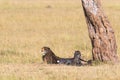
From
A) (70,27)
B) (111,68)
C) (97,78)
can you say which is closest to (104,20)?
(111,68)

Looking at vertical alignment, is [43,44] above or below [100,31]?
above

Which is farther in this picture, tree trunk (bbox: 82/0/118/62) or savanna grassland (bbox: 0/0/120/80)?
tree trunk (bbox: 82/0/118/62)

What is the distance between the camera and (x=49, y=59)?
39.6ft

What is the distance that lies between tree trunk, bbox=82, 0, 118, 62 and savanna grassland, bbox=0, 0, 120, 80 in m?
0.55

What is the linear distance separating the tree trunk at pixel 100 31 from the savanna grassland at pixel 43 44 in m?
0.55

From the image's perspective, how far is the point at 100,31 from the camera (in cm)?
1173

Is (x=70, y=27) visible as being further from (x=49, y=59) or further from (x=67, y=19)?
(x=49, y=59)

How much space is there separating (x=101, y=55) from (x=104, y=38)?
1.20 ft

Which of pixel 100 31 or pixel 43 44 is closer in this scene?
pixel 100 31

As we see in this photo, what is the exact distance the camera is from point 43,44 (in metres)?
17.0

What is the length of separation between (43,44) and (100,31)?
547 centimetres

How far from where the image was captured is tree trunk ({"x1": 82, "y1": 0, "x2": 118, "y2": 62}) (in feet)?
38.3

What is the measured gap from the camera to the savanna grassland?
1012 cm

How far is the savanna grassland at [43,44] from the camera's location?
1012cm
